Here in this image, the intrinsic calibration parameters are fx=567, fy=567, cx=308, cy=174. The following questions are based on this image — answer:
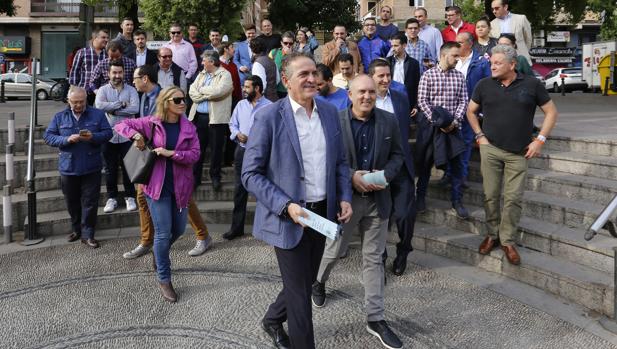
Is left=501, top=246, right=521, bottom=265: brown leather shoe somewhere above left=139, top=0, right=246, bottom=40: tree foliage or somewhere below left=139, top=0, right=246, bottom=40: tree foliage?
below

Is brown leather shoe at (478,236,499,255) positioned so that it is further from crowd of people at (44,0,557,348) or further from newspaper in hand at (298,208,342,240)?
newspaper in hand at (298,208,342,240)

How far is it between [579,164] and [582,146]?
65 cm

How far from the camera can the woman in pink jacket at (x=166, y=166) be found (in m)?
4.92

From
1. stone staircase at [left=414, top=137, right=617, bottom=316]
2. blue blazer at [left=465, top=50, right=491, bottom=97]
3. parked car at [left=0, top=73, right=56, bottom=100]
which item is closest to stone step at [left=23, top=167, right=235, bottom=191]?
stone staircase at [left=414, top=137, right=617, bottom=316]

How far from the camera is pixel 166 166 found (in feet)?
16.3

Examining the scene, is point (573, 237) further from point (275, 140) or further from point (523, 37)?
point (523, 37)

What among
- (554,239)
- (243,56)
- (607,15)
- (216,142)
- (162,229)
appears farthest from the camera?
(607,15)

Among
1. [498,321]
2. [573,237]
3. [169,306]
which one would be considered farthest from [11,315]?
[573,237]

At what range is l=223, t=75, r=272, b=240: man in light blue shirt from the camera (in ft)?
21.8

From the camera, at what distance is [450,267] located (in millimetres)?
5832

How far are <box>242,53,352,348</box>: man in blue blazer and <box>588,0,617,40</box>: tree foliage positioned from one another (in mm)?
23572

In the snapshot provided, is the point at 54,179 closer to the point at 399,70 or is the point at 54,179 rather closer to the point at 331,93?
the point at 331,93

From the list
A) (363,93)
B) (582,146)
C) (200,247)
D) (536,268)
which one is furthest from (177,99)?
(582,146)

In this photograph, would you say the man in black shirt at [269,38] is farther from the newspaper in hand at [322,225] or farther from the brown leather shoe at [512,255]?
the newspaper in hand at [322,225]
